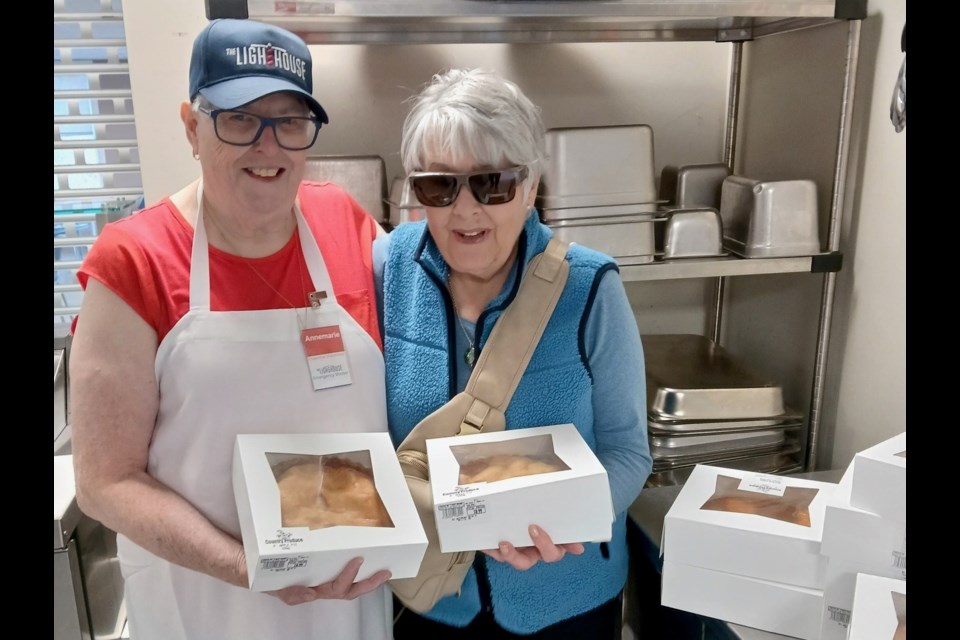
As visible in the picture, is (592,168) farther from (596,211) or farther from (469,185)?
(469,185)

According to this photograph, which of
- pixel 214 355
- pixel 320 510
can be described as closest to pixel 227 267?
pixel 214 355

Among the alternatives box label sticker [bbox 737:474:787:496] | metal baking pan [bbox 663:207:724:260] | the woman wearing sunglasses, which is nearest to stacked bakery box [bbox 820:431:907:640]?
box label sticker [bbox 737:474:787:496]

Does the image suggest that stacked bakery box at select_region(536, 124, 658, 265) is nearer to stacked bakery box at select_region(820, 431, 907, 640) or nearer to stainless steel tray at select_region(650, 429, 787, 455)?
stainless steel tray at select_region(650, 429, 787, 455)

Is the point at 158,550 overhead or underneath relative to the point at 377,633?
overhead

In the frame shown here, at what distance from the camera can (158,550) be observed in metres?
1.00

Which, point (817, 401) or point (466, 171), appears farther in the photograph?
point (817, 401)

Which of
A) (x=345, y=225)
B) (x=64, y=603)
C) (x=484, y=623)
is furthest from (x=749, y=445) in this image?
(x=64, y=603)

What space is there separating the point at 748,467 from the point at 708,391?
25cm

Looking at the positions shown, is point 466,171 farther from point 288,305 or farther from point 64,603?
point 64,603

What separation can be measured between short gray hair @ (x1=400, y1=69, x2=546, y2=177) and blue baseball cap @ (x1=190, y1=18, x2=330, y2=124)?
7.6 inches

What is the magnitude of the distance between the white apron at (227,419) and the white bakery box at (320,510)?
0.06m
